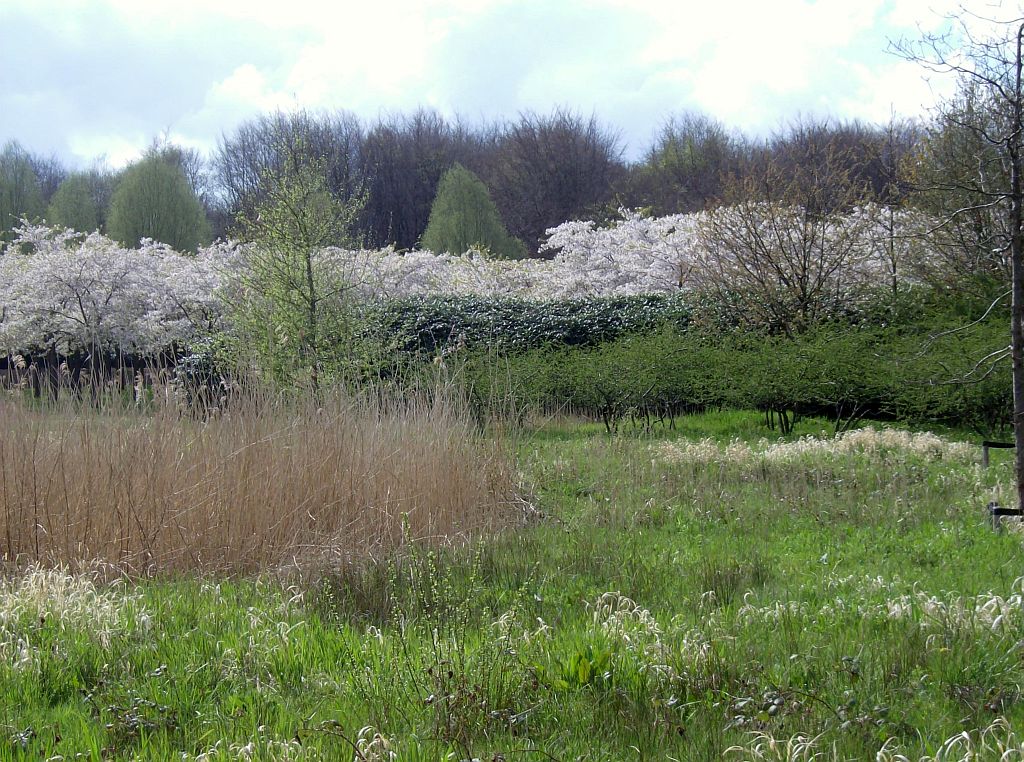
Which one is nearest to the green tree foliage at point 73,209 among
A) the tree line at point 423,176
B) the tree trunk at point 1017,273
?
the tree line at point 423,176

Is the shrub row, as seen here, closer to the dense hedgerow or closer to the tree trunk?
the dense hedgerow

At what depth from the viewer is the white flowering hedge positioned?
14.0 metres

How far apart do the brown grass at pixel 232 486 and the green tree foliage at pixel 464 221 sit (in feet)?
80.7

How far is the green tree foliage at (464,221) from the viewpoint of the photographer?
3073 centimetres

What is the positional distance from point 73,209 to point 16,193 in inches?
220

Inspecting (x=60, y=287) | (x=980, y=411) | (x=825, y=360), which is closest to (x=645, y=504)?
(x=825, y=360)

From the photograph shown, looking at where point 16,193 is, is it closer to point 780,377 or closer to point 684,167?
point 684,167

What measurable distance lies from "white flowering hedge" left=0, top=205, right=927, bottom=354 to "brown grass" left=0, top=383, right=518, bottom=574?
4213 millimetres

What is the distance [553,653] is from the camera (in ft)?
10.7

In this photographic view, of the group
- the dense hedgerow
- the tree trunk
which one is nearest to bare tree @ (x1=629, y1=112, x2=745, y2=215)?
the dense hedgerow

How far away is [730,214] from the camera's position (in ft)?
48.3

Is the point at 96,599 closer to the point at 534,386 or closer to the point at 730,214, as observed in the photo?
the point at 534,386

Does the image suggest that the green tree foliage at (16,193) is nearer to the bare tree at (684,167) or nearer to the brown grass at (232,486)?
the bare tree at (684,167)

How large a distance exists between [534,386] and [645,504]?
6.02 m
